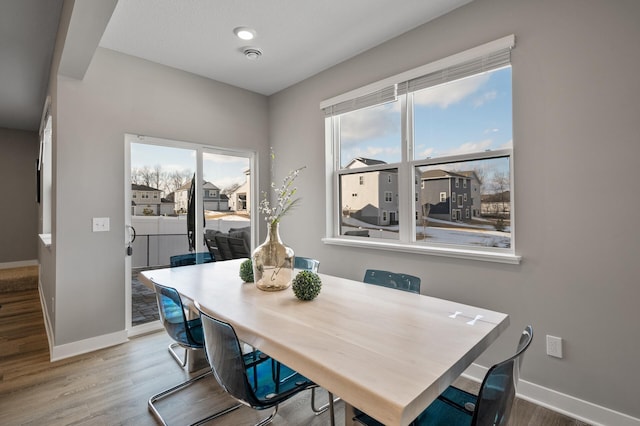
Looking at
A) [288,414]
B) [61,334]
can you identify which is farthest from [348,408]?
[61,334]

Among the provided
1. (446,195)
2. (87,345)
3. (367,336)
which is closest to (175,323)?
(367,336)

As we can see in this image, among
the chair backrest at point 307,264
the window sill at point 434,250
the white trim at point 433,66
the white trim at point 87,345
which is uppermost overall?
the white trim at point 433,66

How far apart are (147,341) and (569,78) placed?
13.0ft

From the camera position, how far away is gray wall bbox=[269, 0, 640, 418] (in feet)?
5.81

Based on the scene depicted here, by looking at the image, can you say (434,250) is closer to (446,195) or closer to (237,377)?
(446,195)

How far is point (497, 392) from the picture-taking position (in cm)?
101

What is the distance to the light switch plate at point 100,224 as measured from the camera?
116 inches

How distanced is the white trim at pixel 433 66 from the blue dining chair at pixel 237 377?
2.40 meters

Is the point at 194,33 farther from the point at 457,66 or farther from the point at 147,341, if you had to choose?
the point at 147,341

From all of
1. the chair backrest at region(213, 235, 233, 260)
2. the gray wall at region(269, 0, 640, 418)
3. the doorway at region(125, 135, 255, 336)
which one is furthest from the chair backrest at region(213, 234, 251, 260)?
the gray wall at region(269, 0, 640, 418)

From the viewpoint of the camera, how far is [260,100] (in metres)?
4.21

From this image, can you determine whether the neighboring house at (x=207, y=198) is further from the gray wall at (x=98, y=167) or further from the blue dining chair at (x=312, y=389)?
the blue dining chair at (x=312, y=389)

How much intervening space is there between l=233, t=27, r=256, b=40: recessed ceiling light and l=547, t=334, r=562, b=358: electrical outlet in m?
3.16

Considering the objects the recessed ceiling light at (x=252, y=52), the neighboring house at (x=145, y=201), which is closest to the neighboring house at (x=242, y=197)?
the neighboring house at (x=145, y=201)
